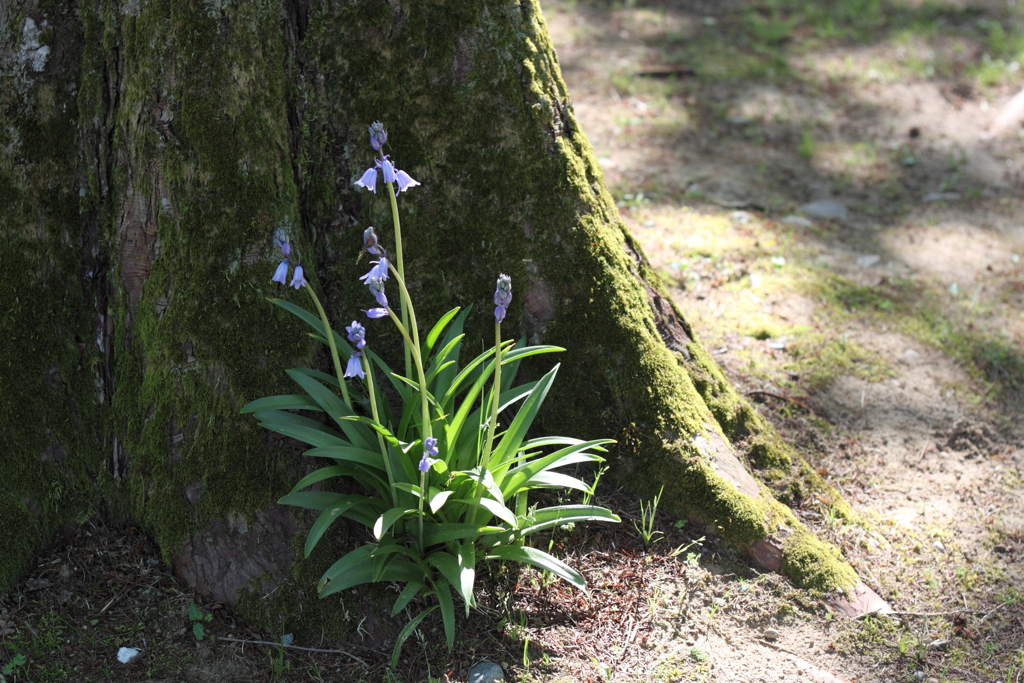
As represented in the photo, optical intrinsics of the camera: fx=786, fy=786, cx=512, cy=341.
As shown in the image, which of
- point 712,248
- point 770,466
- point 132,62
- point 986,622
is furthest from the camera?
point 712,248

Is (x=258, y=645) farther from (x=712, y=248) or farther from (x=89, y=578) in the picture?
(x=712, y=248)

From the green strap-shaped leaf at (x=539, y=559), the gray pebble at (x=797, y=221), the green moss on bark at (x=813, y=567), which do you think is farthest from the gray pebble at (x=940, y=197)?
the green strap-shaped leaf at (x=539, y=559)

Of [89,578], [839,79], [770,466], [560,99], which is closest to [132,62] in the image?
[560,99]

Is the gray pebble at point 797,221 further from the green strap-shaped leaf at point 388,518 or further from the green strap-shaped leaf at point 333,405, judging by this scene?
the green strap-shaped leaf at point 388,518

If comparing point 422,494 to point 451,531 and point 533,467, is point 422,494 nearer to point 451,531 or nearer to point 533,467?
point 451,531

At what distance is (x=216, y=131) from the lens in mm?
2740

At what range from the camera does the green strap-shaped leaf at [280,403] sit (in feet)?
8.96

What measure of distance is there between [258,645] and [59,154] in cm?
190

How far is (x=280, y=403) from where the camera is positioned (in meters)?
2.74

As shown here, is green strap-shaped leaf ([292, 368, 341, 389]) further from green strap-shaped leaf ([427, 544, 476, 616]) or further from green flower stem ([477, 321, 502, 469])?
green strap-shaped leaf ([427, 544, 476, 616])

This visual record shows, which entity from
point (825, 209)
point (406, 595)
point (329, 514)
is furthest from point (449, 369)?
point (825, 209)

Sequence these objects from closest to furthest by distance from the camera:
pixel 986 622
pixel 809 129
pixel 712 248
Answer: pixel 986 622 < pixel 712 248 < pixel 809 129

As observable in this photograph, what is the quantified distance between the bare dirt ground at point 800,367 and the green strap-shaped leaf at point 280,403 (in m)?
0.77

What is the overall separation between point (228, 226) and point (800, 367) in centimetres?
316
